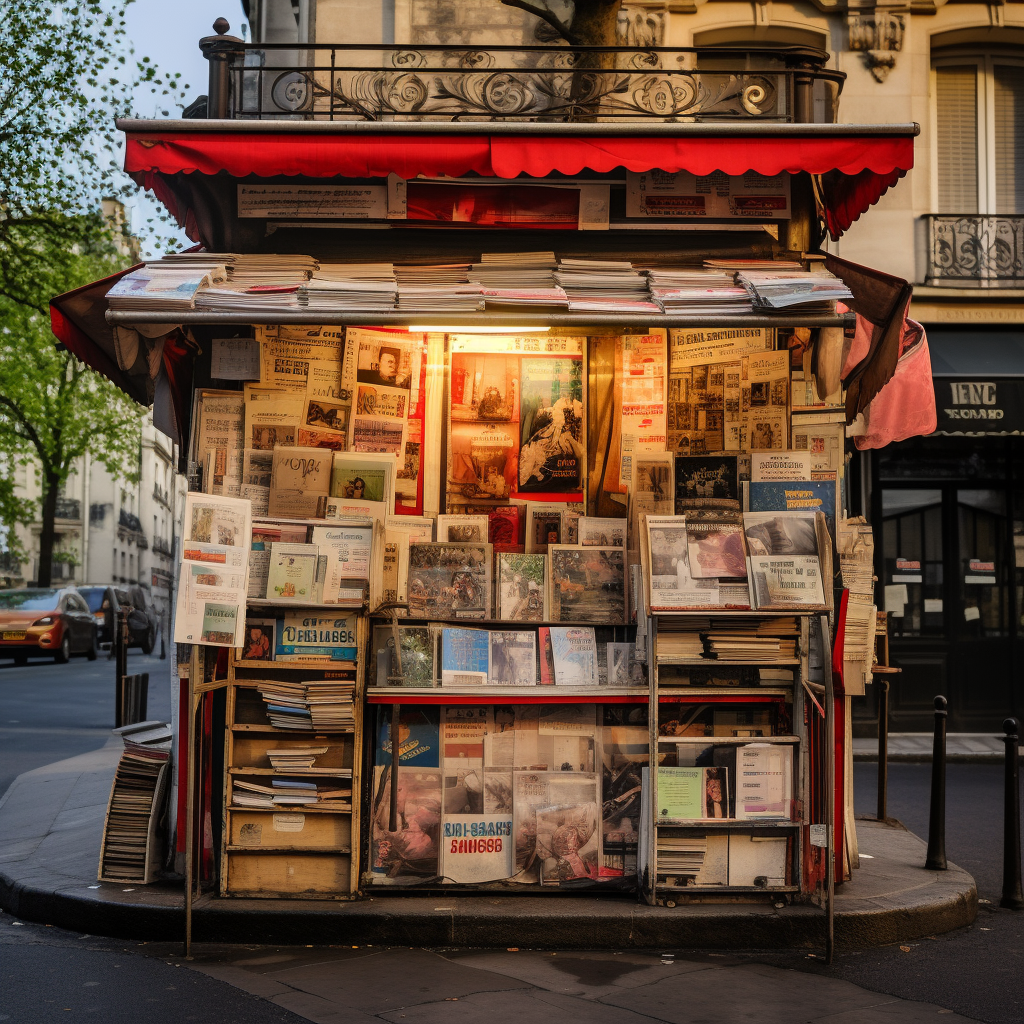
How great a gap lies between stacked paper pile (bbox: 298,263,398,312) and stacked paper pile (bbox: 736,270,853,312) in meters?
1.76

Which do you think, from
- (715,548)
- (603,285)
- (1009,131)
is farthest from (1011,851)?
(1009,131)

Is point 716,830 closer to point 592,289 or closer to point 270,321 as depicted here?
point 592,289

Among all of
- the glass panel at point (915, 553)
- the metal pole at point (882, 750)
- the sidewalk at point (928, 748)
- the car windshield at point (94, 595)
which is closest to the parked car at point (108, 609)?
the car windshield at point (94, 595)

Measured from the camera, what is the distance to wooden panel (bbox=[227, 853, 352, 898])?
5.93 meters

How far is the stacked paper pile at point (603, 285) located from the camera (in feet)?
18.7

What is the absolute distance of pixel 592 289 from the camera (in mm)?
6012

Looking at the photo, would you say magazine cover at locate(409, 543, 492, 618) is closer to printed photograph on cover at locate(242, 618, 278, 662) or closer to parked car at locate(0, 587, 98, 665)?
printed photograph on cover at locate(242, 618, 278, 662)

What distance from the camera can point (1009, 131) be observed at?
1488 centimetres

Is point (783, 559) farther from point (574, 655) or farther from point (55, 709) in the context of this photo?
point (55, 709)

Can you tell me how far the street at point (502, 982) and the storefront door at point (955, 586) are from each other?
8.33 metres

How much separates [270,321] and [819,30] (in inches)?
442

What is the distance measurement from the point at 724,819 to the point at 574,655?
113 cm

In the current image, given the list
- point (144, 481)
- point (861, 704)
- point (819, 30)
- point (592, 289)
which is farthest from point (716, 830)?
point (144, 481)

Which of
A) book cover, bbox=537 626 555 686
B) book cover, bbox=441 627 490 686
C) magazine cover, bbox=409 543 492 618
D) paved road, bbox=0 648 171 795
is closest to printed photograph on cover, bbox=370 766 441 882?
book cover, bbox=441 627 490 686
